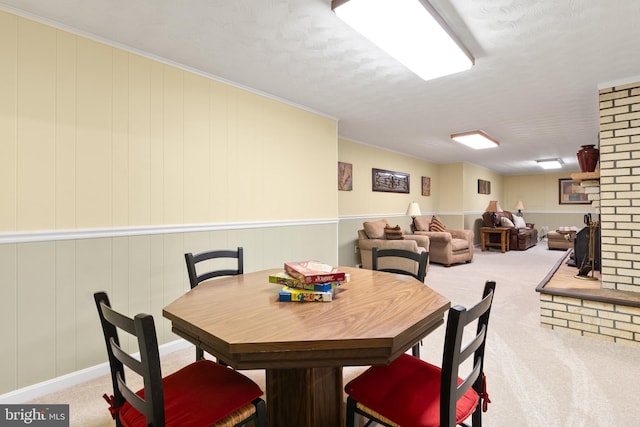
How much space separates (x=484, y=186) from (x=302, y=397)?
930 cm

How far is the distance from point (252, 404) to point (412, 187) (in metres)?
6.61

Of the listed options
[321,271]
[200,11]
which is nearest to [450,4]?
[200,11]

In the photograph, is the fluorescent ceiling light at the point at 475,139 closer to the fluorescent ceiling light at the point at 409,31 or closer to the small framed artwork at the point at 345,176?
the small framed artwork at the point at 345,176

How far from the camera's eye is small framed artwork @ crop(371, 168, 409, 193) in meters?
6.00

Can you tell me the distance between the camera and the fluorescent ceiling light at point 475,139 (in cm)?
484

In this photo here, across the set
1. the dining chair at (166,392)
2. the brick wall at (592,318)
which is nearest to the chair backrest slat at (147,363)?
the dining chair at (166,392)

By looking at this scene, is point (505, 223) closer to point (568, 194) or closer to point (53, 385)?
point (568, 194)

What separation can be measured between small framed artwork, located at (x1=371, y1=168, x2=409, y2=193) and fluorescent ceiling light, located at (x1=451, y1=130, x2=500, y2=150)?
57.4 inches

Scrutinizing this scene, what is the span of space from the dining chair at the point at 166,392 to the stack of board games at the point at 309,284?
0.37 m

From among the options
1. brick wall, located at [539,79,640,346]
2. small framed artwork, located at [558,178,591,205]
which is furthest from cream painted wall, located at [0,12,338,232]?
small framed artwork, located at [558,178,591,205]

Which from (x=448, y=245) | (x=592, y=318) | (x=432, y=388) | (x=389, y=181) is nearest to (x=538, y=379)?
(x=592, y=318)

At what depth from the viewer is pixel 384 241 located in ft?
16.6

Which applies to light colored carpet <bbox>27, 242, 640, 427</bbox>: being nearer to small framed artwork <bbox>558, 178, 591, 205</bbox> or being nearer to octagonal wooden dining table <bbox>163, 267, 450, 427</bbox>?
octagonal wooden dining table <bbox>163, 267, 450, 427</bbox>

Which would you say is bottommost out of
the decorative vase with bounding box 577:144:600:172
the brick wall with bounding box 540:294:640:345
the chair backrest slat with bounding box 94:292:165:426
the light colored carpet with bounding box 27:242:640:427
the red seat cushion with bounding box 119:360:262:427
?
the light colored carpet with bounding box 27:242:640:427
